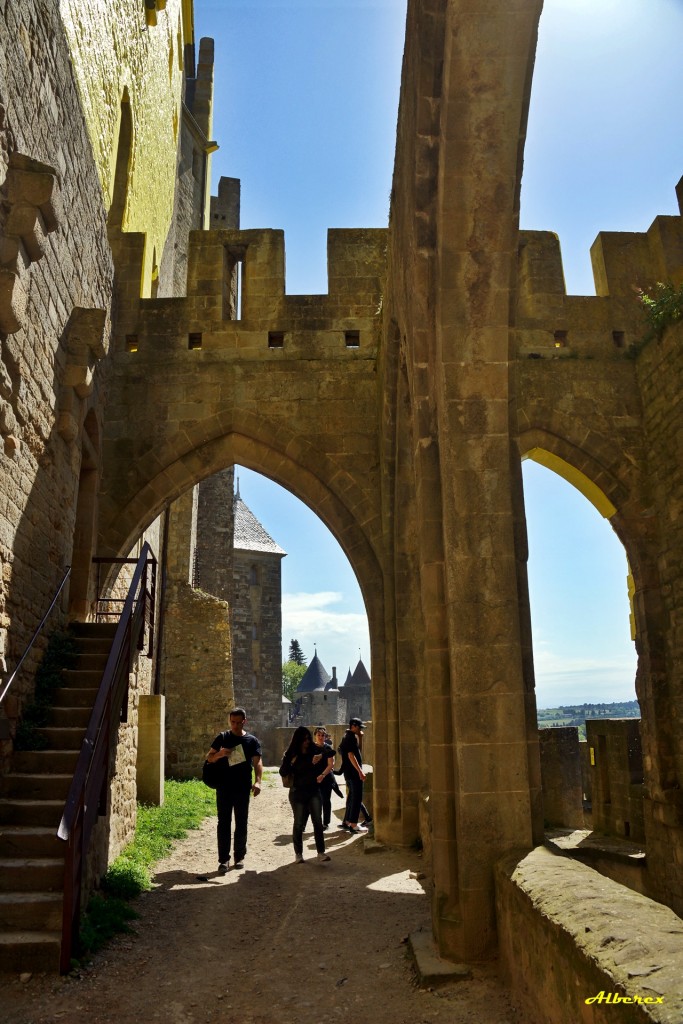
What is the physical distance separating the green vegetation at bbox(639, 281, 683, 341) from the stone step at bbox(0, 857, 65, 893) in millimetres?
6479

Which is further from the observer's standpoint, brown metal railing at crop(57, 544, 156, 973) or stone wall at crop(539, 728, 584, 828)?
stone wall at crop(539, 728, 584, 828)

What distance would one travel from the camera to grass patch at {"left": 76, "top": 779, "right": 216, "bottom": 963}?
395 centimetres

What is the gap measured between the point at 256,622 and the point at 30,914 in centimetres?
2359

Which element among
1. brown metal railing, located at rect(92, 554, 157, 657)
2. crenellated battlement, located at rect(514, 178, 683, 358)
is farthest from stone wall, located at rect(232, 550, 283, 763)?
crenellated battlement, located at rect(514, 178, 683, 358)

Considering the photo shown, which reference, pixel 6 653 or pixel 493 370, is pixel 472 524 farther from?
pixel 6 653

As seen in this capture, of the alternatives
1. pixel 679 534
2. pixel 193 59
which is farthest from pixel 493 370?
pixel 193 59

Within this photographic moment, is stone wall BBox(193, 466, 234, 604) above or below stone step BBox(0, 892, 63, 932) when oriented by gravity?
above

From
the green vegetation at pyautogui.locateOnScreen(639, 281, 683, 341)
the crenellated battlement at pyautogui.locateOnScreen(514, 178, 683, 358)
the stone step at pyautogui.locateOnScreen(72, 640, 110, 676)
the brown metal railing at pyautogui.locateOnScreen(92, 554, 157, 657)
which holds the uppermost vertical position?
the crenellated battlement at pyautogui.locateOnScreen(514, 178, 683, 358)

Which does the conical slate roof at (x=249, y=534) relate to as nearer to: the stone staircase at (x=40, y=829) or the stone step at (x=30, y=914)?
the stone staircase at (x=40, y=829)

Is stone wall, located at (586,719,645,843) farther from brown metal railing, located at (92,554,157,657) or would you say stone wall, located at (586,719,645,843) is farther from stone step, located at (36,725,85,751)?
stone step, located at (36,725,85,751)

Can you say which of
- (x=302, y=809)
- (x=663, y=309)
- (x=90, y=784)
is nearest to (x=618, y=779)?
(x=302, y=809)

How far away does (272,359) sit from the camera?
8.28m

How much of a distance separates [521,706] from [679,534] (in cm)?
400

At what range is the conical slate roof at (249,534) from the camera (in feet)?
89.8
